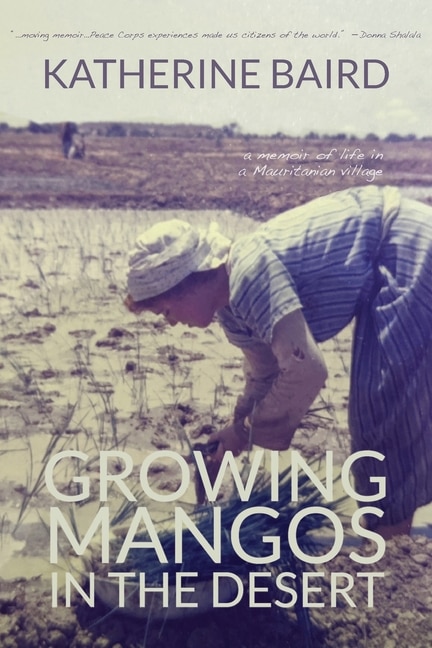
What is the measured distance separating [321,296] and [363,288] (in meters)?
0.13

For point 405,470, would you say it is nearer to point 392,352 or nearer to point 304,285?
point 392,352

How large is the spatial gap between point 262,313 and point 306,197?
1.91 feet

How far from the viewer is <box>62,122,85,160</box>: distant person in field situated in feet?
11.7

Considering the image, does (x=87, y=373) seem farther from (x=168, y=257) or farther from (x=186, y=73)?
(x=186, y=73)

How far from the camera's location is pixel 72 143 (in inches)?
148

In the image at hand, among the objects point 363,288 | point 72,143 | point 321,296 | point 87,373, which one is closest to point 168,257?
point 321,296

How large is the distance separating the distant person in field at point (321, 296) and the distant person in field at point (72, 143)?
51 centimetres

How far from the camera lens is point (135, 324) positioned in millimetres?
3811

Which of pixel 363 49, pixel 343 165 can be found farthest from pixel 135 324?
pixel 363 49

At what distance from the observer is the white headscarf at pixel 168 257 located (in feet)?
10.4

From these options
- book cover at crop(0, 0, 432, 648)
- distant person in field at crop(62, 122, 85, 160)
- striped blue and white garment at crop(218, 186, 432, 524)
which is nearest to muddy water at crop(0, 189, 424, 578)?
book cover at crop(0, 0, 432, 648)

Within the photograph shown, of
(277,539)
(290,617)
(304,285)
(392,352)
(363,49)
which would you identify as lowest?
(290,617)

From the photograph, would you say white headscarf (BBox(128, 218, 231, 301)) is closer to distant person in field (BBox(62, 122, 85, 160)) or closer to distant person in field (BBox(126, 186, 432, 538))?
distant person in field (BBox(126, 186, 432, 538))

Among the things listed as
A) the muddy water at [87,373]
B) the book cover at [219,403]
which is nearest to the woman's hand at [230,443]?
the book cover at [219,403]
